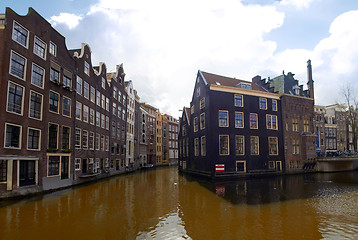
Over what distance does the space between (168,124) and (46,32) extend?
66.1 meters

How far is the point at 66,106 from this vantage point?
27.6 metres

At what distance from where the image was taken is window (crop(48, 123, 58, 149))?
968 inches

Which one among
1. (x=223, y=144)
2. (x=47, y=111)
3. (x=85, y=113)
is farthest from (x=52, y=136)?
(x=223, y=144)

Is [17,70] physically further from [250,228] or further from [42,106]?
[250,228]

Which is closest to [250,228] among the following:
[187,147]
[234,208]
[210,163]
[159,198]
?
[234,208]

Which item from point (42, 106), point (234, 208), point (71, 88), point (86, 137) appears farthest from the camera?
point (86, 137)

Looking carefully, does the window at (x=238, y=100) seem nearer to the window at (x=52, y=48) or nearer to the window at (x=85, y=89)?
the window at (x=85, y=89)

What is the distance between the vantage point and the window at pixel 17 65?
19953mm

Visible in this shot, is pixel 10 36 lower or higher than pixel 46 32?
lower

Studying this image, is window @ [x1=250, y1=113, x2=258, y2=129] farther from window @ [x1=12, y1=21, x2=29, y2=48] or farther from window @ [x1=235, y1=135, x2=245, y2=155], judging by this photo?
window @ [x1=12, y1=21, x2=29, y2=48]

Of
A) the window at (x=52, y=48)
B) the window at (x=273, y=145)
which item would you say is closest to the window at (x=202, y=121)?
the window at (x=273, y=145)

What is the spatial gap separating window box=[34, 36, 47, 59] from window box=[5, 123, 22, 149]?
26.6 feet

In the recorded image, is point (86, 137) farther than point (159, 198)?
Yes

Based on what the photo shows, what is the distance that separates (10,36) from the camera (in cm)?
1969
